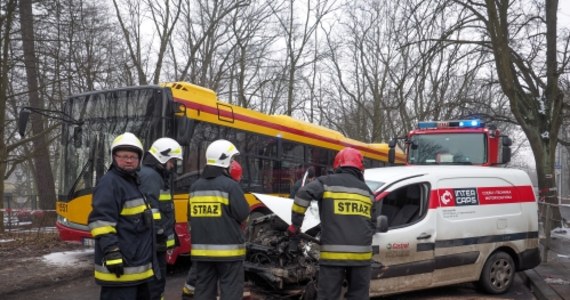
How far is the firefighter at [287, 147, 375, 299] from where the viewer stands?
505 centimetres

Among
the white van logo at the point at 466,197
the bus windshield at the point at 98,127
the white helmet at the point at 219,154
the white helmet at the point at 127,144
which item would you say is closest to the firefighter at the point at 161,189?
the white helmet at the point at 219,154

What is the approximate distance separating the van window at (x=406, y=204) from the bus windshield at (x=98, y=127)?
3811 mm

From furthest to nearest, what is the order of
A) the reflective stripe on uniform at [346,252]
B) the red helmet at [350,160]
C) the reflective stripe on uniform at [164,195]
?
the reflective stripe on uniform at [164,195]
the red helmet at [350,160]
the reflective stripe on uniform at [346,252]

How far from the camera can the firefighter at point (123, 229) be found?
3.84 m

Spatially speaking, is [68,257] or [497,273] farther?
[68,257]

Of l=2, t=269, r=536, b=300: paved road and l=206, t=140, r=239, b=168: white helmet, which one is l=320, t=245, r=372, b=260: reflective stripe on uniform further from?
l=2, t=269, r=536, b=300: paved road

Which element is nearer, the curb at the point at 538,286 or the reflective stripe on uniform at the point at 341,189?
the reflective stripe on uniform at the point at 341,189

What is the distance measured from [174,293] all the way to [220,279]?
265 cm

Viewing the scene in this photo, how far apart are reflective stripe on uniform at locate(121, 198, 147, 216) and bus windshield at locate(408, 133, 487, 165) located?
27.9 ft

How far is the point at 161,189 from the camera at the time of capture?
579 centimetres

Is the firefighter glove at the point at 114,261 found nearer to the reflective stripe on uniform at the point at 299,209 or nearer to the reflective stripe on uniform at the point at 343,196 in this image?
the reflective stripe on uniform at the point at 299,209

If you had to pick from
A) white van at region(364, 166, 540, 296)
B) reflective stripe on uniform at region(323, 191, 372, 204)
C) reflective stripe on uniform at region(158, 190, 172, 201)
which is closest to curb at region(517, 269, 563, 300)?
white van at region(364, 166, 540, 296)

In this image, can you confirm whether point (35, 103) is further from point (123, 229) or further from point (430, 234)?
point (123, 229)

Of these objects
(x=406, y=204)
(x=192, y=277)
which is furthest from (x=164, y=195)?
(x=406, y=204)
